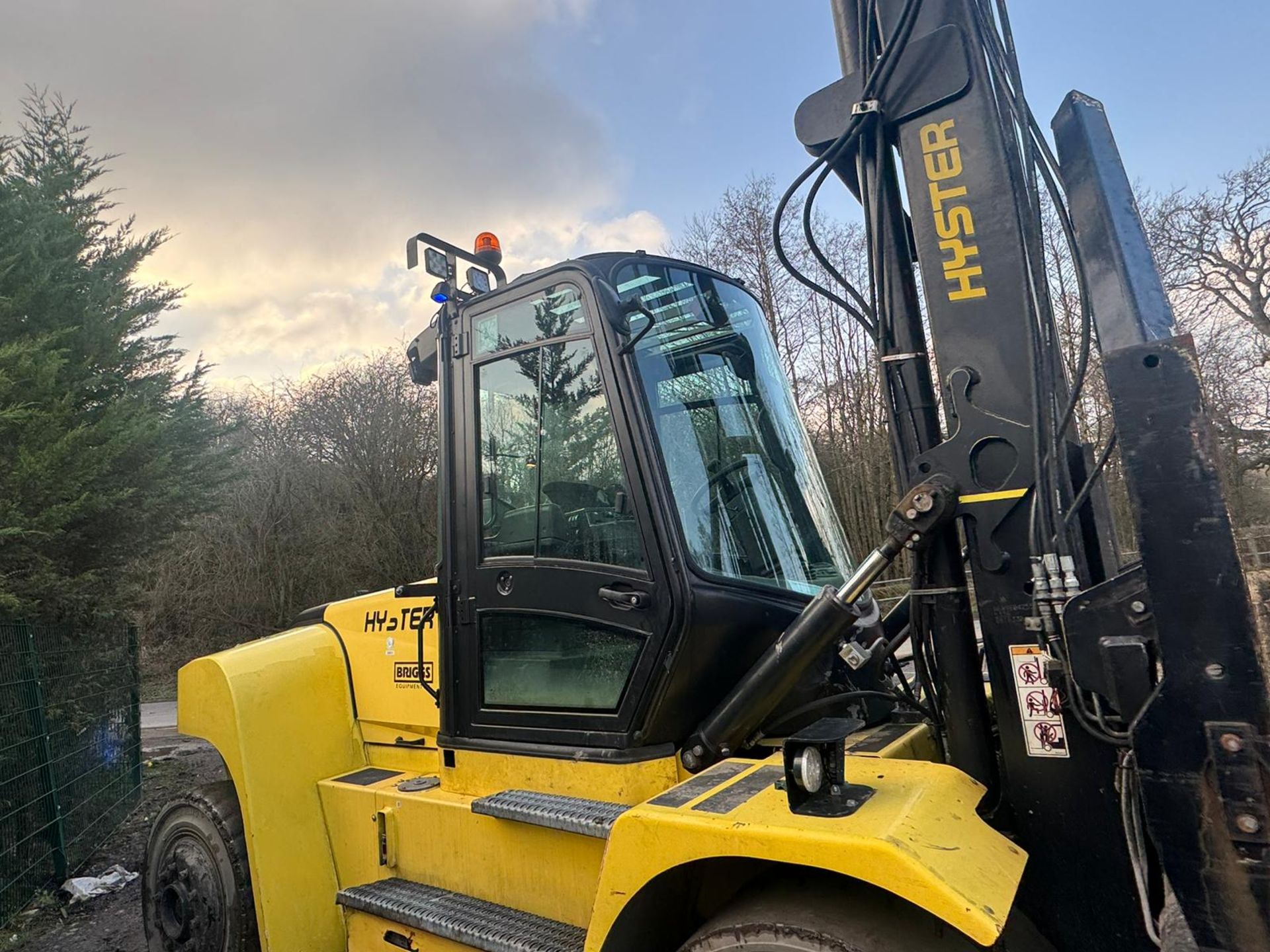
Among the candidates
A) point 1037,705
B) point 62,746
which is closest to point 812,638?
point 1037,705

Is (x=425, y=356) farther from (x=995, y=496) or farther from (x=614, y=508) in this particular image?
(x=995, y=496)

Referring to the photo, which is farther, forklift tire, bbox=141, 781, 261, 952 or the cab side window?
forklift tire, bbox=141, 781, 261, 952

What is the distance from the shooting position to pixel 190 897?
12.2ft

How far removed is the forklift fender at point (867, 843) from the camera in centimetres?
165

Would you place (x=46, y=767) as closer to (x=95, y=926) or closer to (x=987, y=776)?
(x=95, y=926)

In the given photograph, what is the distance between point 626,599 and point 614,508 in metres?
0.31

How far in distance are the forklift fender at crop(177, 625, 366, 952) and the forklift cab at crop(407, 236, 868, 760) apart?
0.94 meters

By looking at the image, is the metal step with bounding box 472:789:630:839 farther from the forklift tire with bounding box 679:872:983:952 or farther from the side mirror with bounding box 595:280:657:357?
the side mirror with bounding box 595:280:657:357

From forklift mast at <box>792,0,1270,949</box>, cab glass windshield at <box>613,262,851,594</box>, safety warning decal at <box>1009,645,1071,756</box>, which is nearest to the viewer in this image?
forklift mast at <box>792,0,1270,949</box>

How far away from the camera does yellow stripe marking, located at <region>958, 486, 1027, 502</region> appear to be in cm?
217

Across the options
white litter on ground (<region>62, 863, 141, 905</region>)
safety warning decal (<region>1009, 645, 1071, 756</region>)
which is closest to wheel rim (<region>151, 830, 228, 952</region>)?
white litter on ground (<region>62, 863, 141, 905</region>)

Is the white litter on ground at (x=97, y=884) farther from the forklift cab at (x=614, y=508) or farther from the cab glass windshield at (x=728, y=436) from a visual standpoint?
the cab glass windshield at (x=728, y=436)

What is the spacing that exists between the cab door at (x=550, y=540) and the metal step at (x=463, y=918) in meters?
0.57

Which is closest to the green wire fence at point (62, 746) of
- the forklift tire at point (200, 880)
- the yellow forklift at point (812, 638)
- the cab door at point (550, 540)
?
the forklift tire at point (200, 880)
